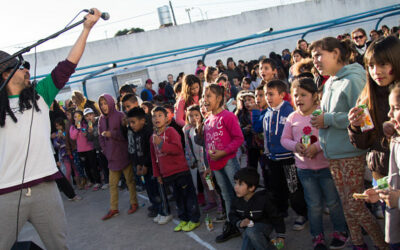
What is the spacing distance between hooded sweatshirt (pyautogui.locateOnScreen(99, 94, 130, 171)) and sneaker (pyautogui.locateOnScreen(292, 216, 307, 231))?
9.43 feet

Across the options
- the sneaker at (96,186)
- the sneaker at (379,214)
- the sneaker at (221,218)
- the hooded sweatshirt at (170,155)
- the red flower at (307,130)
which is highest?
the red flower at (307,130)

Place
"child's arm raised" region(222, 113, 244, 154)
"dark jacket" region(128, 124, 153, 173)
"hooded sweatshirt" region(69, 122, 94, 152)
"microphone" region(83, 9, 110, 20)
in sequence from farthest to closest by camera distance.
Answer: "hooded sweatshirt" region(69, 122, 94, 152), "dark jacket" region(128, 124, 153, 173), "child's arm raised" region(222, 113, 244, 154), "microphone" region(83, 9, 110, 20)

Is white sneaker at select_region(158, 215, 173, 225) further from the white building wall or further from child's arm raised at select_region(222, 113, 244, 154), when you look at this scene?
the white building wall

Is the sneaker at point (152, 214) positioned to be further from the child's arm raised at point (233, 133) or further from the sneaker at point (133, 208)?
the child's arm raised at point (233, 133)

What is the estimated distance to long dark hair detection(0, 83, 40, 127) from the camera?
2760 millimetres

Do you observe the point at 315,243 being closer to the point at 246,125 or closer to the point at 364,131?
the point at 364,131

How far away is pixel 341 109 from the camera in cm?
301

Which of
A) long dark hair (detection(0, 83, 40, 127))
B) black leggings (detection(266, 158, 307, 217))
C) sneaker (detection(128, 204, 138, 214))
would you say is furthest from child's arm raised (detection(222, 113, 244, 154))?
sneaker (detection(128, 204, 138, 214))

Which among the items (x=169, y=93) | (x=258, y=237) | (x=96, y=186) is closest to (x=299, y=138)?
(x=258, y=237)

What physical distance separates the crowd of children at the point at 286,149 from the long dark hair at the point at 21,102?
1992mm

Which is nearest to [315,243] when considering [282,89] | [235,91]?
[282,89]

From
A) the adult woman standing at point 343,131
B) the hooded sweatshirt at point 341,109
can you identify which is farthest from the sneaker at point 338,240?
the hooded sweatshirt at point 341,109

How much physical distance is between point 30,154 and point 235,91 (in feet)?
19.8

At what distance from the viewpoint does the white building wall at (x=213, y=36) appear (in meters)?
18.7
